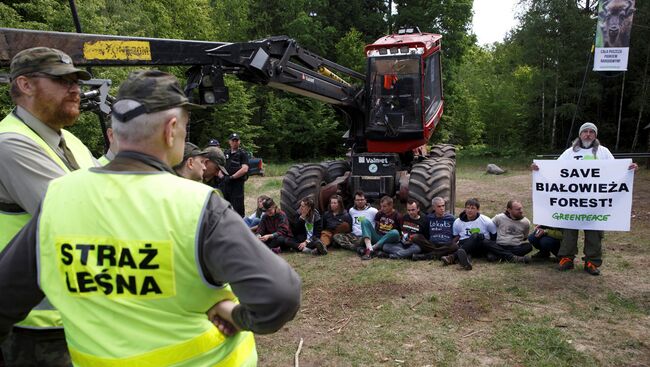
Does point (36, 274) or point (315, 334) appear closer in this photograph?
point (36, 274)

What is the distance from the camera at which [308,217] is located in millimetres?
7328

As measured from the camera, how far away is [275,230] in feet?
24.3

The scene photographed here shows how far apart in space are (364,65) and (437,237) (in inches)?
724

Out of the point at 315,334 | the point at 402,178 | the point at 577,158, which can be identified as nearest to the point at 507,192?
the point at 402,178

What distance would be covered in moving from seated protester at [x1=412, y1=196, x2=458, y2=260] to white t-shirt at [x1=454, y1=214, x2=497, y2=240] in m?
0.10

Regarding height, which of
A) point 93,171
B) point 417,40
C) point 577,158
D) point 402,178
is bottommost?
point 402,178

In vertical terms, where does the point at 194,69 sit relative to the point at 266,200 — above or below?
above

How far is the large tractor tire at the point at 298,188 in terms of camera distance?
7758 millimetres

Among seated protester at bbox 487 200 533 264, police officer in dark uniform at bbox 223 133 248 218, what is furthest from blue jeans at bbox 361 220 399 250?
police officer in dark uniform at bbox 223 133 248 218

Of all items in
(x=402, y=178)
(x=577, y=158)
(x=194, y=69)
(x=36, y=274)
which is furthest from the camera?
(x=402, y=178)

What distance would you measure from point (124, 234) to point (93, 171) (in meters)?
0.23

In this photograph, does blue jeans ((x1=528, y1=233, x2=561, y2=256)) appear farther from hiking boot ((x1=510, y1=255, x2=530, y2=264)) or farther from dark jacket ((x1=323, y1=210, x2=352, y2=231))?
dark jacket ((x1=323, y1=210, x2=352, y2=231))

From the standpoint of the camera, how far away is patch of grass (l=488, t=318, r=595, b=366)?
146 inches

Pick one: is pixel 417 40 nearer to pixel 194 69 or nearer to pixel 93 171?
pixel 194 69
